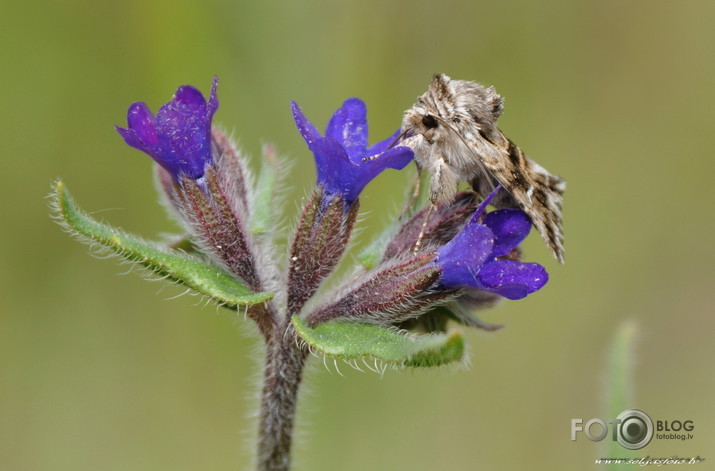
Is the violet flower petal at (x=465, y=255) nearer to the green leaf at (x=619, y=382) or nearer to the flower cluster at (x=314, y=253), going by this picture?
the flower cluster at (x=314, y=253)

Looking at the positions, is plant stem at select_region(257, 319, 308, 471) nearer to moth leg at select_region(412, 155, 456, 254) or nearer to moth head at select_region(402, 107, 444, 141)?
moth leg at select_region(412, 155, 456, 254)

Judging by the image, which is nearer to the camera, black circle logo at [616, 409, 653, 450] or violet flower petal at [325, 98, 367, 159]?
violet flower petal at [325, 98, 367, 159]

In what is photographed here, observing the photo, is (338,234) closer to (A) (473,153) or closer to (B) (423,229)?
(B) (423,229)

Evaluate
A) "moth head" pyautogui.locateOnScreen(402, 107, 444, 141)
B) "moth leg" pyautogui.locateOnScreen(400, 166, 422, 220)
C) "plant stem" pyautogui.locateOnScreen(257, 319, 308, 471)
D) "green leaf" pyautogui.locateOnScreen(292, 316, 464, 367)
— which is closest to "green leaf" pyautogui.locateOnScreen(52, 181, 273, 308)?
"green leaf" pyautogui.locateOnScreen(292, 316, 464, 367)

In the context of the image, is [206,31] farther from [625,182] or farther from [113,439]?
[625,182]

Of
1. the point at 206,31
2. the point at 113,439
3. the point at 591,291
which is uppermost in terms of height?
the point at 206,31

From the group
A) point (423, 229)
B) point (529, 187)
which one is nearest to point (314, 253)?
point (423, 229)

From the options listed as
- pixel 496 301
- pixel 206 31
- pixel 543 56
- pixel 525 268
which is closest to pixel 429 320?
pixel 496 301
